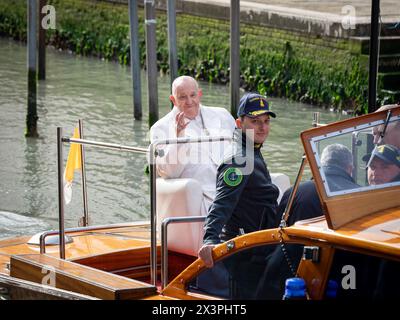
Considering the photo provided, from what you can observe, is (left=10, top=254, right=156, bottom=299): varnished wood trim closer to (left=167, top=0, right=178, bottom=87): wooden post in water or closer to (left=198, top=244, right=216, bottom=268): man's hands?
(left=198, top=244, right=216, bottom=268): man's hands

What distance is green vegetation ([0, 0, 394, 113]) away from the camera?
15906 mm

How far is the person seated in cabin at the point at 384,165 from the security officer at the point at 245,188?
66 cm

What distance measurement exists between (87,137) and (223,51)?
4.27 meters

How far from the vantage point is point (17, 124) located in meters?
15.6

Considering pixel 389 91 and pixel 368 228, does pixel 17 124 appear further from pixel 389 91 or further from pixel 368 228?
pixel 368 228

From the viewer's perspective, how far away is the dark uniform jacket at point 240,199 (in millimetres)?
5145

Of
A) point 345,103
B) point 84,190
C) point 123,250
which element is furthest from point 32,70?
point 123,250

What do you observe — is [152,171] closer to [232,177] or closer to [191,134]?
[232,177]

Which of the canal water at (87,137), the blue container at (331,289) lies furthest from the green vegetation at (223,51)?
the blue container at (331,289)

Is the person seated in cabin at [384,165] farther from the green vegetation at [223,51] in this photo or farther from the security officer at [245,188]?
the green vegetation at [223,51]

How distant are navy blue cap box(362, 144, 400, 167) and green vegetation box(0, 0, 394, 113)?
10.4m

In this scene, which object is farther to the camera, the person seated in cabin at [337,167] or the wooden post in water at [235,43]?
the wooden post in water at [235,43]

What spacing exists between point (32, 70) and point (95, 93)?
10.9 ft

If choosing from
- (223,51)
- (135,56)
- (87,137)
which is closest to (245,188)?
(87,137)
